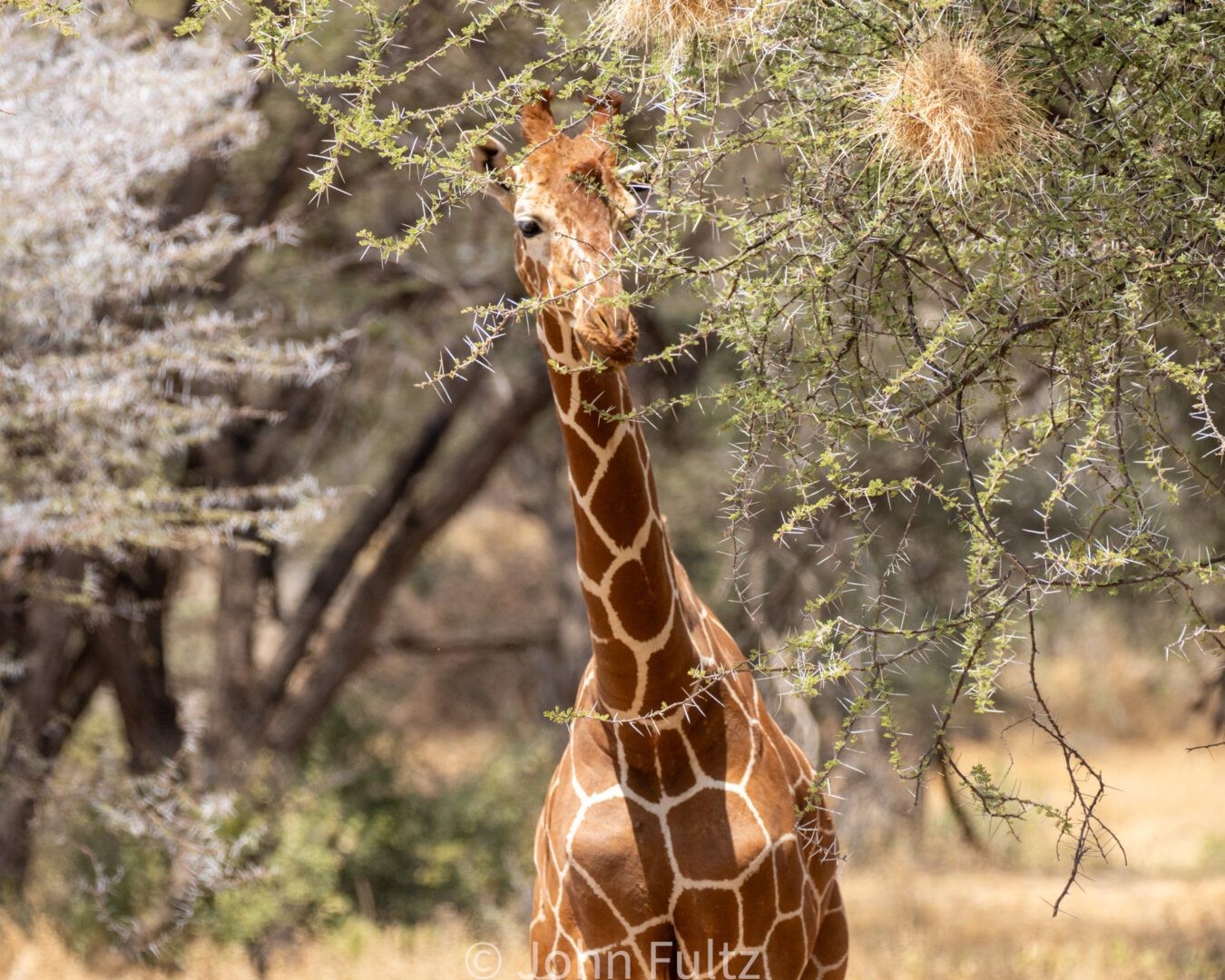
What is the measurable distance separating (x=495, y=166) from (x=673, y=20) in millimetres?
600

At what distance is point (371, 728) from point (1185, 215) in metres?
9.42

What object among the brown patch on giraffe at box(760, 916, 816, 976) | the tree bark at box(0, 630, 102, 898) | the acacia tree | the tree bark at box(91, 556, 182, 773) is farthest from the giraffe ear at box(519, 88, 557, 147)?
the tree bark at box(91, 556, 182, 773)

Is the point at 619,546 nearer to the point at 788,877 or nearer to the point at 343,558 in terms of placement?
the point at 788,877

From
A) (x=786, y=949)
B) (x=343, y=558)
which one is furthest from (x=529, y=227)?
(x=343, y=558)

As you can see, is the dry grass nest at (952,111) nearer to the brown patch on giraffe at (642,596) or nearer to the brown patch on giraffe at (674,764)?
the brown patch on giraffe at (642,596)

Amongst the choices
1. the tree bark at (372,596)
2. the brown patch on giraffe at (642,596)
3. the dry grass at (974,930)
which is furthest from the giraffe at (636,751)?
the tree bark at (372,596)

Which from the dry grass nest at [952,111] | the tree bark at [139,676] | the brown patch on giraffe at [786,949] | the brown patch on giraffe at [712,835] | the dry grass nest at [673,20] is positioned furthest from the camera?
the tree bark at [139,676]

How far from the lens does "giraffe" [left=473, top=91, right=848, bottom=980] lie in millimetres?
3424

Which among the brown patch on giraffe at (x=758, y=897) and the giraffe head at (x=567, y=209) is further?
the brown patch on giraffe at (x=758, y=897)

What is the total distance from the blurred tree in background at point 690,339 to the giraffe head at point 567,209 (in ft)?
0.33

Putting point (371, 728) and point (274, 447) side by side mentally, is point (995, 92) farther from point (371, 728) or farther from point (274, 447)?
point (371, 728)

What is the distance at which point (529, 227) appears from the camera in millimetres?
3361

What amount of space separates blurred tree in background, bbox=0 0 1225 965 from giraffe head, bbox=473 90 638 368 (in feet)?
0.33

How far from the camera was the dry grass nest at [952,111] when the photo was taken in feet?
9.60
